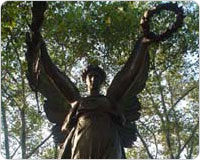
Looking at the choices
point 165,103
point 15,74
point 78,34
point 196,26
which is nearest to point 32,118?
point 15,74

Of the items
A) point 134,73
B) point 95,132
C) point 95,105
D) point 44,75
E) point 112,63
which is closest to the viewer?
point 95,132

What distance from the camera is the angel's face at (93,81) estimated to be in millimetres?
6301

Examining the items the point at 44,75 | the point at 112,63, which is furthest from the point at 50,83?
the point at 112,63

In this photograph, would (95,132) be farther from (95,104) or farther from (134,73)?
(134,73)

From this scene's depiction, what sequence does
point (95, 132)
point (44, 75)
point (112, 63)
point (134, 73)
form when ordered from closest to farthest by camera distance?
point (95, 132) → point (134, 73) → point (44, 75) → point (112, 63)

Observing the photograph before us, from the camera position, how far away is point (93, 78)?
6.32m

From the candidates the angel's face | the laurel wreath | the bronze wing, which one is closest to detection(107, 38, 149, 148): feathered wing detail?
the angel's face

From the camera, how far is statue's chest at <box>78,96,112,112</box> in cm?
598

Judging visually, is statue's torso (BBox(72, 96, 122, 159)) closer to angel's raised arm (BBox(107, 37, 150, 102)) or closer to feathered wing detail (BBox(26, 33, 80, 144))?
angel's raised arm (BBox(107, 37, 150, 102))

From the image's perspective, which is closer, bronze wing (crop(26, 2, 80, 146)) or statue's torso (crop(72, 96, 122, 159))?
statue's torso (crop(72, 96, 122, 159))

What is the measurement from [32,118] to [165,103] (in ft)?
12.9

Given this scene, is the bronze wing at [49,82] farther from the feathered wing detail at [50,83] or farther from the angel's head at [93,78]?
the angel's head at [93,78]

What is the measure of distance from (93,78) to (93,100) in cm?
37

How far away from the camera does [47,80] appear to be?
6.48 m
